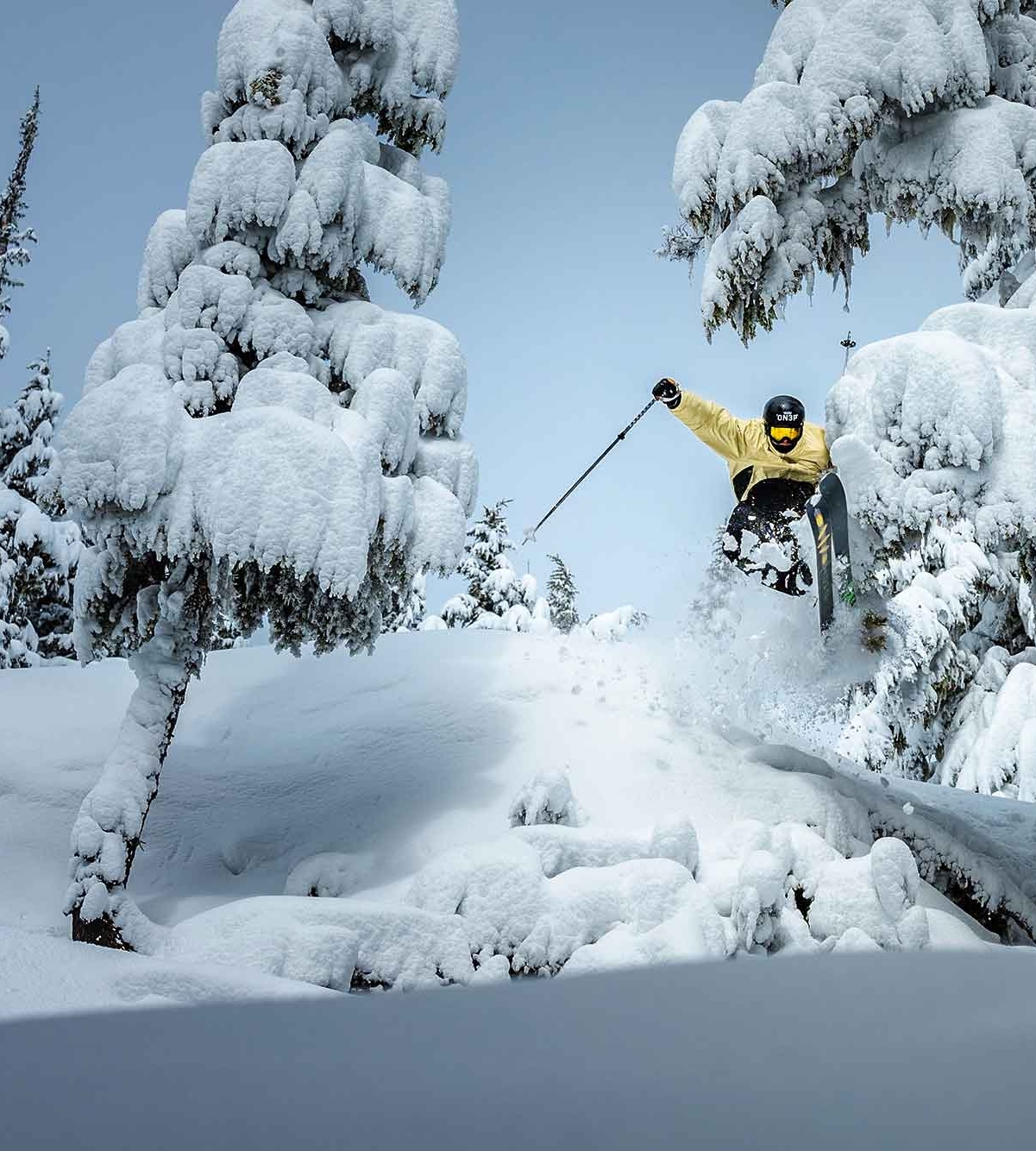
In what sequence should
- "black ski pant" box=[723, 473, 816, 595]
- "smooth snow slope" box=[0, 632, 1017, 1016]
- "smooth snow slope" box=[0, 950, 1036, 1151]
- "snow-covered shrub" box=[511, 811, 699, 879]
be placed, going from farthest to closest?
"black ski pant" box=[723, 473, 816, 595], "snow-covered shrub" box=[511, 811, 699, 879], "smooth snow slope" box=[0, 632, 1017, 1016], "smooth snow slope" box=[0, 950, 1036, 1151]

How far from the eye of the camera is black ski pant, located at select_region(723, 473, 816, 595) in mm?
7367

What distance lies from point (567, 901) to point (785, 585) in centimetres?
368

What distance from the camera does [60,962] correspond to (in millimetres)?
3111

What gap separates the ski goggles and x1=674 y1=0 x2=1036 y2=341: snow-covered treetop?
998mm

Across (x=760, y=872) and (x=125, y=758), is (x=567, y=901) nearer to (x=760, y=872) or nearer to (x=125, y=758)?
(x=760, y=872)

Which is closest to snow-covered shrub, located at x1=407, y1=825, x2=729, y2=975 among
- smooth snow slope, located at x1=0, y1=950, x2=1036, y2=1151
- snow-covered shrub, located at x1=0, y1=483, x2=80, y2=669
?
smooth snow slope, located at x1=0, y1=950, x2=1036, y2=1151

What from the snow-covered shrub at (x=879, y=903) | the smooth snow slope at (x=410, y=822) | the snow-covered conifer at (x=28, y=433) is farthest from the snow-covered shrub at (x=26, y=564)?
the snow-covered shrub at (x=879, y=903)

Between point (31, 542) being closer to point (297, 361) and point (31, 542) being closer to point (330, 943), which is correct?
point (297, 361)

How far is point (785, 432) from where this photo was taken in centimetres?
712

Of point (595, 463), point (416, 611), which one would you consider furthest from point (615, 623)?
point (416, 611)

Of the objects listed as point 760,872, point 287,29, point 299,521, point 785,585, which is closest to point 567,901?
point 760,872

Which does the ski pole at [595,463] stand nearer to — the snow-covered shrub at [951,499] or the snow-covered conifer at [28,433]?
the snow-covered shrub at [951,499]

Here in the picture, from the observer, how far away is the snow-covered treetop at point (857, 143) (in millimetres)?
6617

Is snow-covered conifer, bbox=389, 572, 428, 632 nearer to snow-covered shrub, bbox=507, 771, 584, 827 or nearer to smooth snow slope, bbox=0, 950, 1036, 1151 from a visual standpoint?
snow-covered shrub, bbox=507, 771, 584, 827
